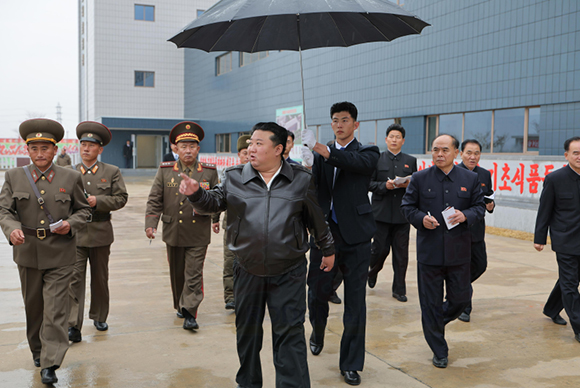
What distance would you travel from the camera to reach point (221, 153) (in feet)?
106

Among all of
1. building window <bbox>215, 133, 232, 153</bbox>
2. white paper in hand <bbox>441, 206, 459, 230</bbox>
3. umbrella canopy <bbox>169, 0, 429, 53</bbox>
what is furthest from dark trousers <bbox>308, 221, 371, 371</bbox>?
building window <bbox>215, 133, 232, 153</bbox>

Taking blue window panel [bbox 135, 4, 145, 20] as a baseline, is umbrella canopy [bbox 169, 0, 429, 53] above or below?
below

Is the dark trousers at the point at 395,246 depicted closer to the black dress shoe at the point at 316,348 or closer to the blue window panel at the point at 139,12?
the black dress shoe at the point at 316,348

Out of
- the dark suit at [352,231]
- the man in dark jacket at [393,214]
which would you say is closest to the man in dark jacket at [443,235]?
the dark suit at [352,231]

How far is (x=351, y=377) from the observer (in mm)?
3924

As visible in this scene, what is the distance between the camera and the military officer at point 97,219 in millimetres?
5051

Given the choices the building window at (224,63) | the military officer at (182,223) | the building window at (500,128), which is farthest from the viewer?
the building window at (224,63)

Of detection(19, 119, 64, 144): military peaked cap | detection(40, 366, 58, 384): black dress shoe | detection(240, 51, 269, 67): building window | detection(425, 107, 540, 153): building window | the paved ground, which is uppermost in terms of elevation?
detection(240, 51, 269, 67): building window

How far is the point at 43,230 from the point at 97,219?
1033mm

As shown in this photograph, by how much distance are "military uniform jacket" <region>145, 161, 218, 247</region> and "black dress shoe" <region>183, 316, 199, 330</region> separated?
0.72m

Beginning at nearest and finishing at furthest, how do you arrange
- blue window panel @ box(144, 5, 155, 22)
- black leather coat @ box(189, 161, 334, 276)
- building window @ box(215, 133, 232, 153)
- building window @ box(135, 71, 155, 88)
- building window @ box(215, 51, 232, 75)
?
1. black leather coat @ box(189, 161, 334, 276)
2. building window @ box(215, 51, 232, 75)
3. building window @ box(215, 133, 232, 153)
4. blue window panel @ box(144, 5, 155, 22)
5. building window @ box(135, 71, 155, 88)

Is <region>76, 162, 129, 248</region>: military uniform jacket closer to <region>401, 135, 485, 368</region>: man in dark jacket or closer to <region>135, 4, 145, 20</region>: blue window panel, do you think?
<region>401, 135, 485, 368</region>: man in dark jacket

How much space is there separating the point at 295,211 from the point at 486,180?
131 inches

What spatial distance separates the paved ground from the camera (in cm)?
400
